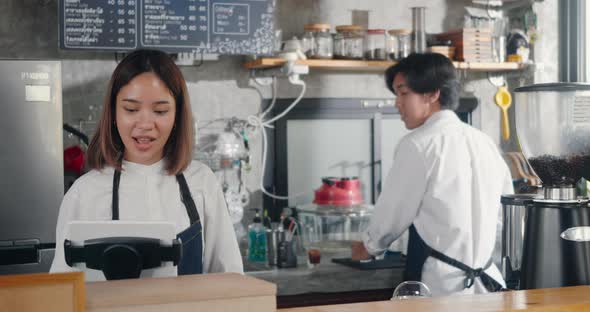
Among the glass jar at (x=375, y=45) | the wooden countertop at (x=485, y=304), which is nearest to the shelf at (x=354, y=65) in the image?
the glass jar at (x=375, y=45)

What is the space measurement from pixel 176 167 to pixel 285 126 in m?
2.45

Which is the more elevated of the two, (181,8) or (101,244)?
(181,8)

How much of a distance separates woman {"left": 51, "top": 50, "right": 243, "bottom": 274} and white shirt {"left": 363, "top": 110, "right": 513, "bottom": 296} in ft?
3.82

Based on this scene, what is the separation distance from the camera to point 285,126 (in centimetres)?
471

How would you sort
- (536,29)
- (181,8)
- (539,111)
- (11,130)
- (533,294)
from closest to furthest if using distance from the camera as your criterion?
(533,294), (539,111), (11,130), (181,8), (536,29)

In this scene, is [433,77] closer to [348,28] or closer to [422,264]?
[422,264]

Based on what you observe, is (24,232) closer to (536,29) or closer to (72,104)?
(72,104)

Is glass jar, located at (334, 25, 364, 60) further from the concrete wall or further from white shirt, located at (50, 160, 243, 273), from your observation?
white shirt, located at (50, 160, 243, 273)

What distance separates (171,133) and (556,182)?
102 centimetres

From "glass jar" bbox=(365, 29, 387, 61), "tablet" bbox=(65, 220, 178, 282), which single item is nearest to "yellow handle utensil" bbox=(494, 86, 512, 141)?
"glass jar" bbox=(365, 29, 387, 61)

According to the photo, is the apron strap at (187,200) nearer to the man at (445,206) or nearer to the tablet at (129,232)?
the tablet at (129,232)

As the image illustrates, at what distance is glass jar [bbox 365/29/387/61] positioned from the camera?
462cm

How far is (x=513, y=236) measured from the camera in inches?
86.6

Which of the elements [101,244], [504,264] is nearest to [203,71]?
[504,264]
